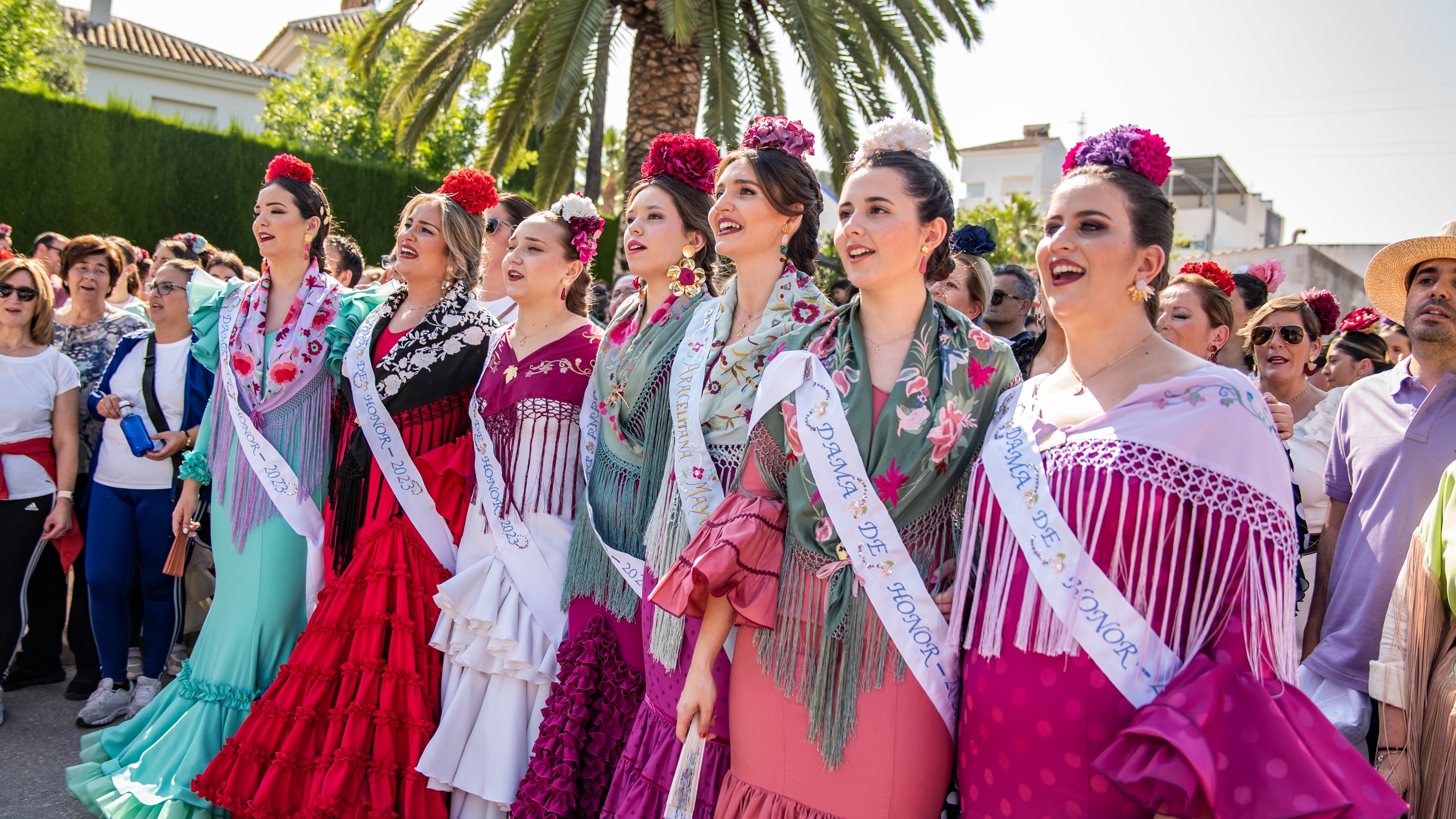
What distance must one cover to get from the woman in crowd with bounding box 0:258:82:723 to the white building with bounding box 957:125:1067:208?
36.5m

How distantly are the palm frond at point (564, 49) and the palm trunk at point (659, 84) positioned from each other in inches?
22.6

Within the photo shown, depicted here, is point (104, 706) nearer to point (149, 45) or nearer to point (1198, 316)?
point (1198, 316)

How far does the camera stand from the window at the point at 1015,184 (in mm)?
39969

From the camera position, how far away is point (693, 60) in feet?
31.2

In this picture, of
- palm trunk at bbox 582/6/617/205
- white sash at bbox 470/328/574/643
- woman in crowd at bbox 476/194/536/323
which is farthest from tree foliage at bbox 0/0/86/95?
white sash at bbox 470/328/574/643

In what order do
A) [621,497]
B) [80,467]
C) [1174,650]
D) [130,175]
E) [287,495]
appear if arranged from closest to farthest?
[1174,650] < [621,497] < [287,495] < [80,467] < [130,175]

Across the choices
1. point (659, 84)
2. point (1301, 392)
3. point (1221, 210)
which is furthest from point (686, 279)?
point (1221, 210)

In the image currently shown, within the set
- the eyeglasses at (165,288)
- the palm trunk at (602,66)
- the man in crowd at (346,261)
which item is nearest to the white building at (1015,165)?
the palm trunk at (602,66)

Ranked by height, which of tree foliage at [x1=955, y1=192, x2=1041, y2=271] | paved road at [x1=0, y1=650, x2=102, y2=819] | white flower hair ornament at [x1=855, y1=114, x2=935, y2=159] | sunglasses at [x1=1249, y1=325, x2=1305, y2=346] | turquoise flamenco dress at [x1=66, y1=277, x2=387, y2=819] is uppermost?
tree foliage at [x1=955, y1=192, x2=1041, y2=271]

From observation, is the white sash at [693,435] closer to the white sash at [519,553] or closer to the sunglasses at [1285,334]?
the white sash at [519,553]

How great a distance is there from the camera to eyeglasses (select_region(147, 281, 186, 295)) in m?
4.65

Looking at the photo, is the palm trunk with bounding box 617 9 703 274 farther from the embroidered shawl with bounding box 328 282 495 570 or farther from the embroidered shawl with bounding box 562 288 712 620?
the embroidered shawl with bounding box 562 288 712 620

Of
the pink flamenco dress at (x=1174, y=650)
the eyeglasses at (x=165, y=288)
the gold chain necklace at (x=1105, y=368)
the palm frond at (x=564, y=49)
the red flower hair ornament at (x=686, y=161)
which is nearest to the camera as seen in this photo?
the pink flamenco dress at (x=1174, y=650)

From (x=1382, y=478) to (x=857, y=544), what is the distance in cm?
183
